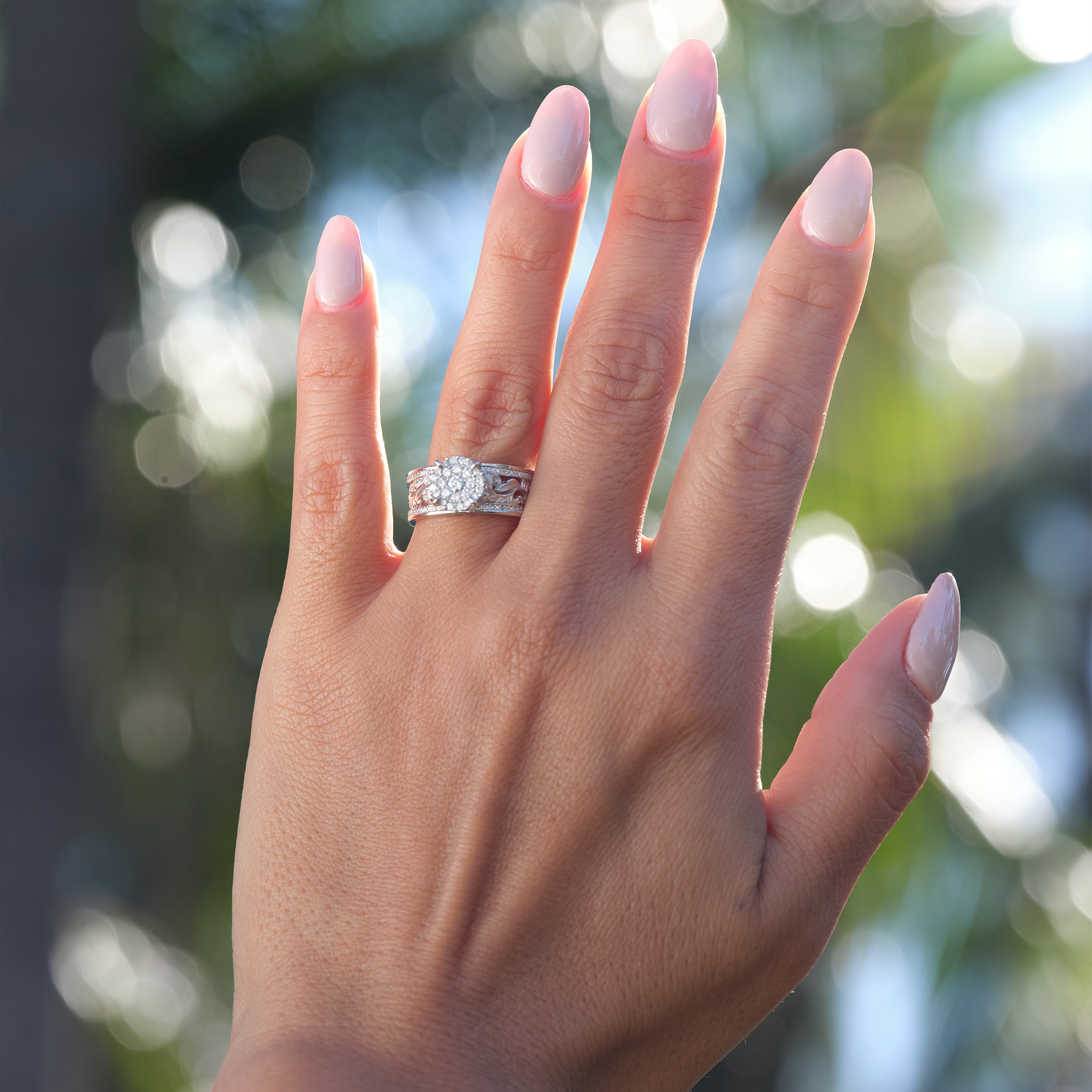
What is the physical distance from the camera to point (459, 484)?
4.21 ft

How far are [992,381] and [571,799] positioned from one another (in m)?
4.23

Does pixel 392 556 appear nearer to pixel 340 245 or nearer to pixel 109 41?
pixel 340 245

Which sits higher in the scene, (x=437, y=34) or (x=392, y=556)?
(x=437, y=34)

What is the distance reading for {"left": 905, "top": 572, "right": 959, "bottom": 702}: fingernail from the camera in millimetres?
1367

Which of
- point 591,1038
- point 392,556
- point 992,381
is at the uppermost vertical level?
point 392,556

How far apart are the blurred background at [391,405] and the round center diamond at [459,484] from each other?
2986 millimetres

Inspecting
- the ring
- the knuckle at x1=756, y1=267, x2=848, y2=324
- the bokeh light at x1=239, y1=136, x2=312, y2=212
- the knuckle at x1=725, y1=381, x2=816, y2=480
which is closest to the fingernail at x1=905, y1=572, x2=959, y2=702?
the knuckle at x1=725, y1=381, x2=816, y2=480

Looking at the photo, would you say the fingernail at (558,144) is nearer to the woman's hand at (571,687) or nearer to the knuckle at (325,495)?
the woman's hand at (571,687)

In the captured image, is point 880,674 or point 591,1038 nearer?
point 591,1038

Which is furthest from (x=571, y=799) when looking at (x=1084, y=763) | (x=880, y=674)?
(x=1084, y=763)

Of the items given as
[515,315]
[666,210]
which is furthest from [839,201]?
[515,315]

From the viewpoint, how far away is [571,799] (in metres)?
1.20

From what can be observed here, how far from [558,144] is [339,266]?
35cm

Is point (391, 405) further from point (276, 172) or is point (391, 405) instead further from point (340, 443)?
point (340, 443)
